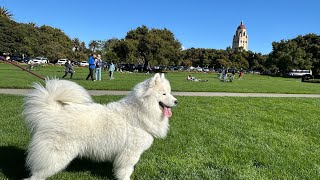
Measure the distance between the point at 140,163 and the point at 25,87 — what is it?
13083mm

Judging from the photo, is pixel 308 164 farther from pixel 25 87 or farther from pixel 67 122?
pixel 25 87

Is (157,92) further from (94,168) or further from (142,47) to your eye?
(142,47)

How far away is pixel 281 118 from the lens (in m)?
11.6

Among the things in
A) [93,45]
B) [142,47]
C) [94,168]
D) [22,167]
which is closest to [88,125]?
[94,168]

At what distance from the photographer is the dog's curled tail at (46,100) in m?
4.73

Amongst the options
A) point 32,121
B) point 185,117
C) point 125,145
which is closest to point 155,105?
point 125,145

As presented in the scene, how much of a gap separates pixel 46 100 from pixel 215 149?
3.77 m

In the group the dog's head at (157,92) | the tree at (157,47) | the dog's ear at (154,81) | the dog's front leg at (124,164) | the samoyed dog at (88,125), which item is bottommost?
the dog's front leg at (124,164)

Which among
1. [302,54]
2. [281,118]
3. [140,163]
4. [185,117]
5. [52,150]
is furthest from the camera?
[302,54]

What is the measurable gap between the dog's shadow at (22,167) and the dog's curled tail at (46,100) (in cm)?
101

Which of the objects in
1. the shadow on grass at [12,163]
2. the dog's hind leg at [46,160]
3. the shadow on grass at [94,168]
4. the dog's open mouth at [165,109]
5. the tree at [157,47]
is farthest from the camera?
the tree at [157,47]

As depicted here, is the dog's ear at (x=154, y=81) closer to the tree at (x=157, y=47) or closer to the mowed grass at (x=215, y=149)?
the mowed grass at (x=215, y=149)

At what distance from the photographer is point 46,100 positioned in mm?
4762

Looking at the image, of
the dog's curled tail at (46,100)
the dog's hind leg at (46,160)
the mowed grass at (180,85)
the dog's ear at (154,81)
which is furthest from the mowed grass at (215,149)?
the mowed grass at (180,85)
